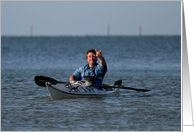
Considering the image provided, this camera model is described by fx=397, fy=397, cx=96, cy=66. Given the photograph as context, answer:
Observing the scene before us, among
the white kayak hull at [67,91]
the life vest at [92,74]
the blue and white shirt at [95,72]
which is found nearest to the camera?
the white kayak hull at [67,91]

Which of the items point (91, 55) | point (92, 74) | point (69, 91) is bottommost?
point (69, 91)

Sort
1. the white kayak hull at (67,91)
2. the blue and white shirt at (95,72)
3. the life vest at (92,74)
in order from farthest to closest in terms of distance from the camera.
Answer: the life vest at (92,74)
the blue and white shirt at (95,72)
the white kayak hull at (67,91)

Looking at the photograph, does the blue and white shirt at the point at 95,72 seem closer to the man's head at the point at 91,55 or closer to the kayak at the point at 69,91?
the man's head at the point at 91,55

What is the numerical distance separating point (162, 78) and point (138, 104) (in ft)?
24.8

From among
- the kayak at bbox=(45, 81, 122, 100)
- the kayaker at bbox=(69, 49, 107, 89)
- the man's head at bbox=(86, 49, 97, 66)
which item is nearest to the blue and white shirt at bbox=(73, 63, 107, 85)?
the kayaker at bbox=(69, 49, 107, 89)

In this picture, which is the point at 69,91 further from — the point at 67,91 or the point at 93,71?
the point at 93,71

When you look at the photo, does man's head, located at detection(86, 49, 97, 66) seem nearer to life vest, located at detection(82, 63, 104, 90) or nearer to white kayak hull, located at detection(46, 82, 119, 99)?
→ life vest, located at detection(82, 63, 104, 90)

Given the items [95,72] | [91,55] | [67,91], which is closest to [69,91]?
[67,91]

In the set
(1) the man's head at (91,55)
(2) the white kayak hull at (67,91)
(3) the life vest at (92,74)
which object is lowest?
(2) the white kayak hull at (67,91)

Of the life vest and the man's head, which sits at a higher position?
the man's head

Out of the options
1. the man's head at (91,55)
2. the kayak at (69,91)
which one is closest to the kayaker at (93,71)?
the man's head at (91,55)

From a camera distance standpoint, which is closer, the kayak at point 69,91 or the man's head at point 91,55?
the kayak at point 69,91

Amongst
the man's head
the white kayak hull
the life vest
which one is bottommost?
the white kayak hull

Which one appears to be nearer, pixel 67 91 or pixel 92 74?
pixel 67 91
